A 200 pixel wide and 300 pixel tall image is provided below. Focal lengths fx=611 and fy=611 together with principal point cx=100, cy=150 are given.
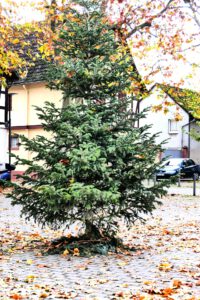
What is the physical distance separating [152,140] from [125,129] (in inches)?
20.0

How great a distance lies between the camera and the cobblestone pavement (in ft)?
23.4

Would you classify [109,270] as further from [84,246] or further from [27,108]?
[27,108]

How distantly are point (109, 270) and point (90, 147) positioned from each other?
7.42 ft

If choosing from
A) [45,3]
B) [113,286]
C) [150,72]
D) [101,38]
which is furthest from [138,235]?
[45,3]

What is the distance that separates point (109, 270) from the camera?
8.68 m

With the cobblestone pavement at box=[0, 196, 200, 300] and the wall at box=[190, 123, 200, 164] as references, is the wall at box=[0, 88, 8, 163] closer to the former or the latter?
the cobblestone pavement at box=[0, 196, 200, 300]

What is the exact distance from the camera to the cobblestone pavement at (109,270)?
712 cm

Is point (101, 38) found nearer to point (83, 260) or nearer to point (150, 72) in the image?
point (83, 260)

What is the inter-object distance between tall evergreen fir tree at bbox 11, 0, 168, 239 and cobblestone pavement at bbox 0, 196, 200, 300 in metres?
0.83

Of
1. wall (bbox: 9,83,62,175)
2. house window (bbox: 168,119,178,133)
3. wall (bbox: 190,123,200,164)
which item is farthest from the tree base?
house window (bbox: 168,119,178,133)

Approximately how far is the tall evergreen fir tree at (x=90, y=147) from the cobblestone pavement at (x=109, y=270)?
831 millimetres

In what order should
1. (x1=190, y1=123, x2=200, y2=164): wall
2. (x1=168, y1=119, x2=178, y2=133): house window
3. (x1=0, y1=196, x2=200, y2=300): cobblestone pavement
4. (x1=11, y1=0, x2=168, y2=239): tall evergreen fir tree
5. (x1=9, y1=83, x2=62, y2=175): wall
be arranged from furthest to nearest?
(x1=168, y1=119, x2=178, y2=133): house window
(x1=190, y1=123, x2=200, y2=164): wall
(x1=9, y1=83, x2=62, y2=175): wall
(x1=11, y1=0, x2=168, y2=239): tall evergreen fir tree
(x1=0, y1=196, x2=200, y2=300): cobblestone pavement

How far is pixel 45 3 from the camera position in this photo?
24.4m

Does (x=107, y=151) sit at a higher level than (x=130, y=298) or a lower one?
higher
